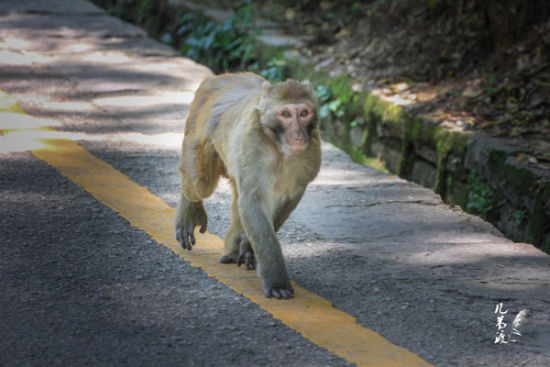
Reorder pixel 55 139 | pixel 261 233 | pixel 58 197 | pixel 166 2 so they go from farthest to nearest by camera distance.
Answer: pixel 166 2 < pixel 55 139 < pixel 58 197 < pixel 261 233

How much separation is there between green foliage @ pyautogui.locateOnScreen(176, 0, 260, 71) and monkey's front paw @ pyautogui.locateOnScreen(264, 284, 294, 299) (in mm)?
6700

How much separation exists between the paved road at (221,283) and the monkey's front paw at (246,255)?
0.70 feet

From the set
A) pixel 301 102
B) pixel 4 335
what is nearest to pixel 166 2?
pixel 301 102

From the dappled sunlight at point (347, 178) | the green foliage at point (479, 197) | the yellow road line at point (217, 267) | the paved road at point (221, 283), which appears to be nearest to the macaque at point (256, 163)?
the yellow road line at point (217, 267)

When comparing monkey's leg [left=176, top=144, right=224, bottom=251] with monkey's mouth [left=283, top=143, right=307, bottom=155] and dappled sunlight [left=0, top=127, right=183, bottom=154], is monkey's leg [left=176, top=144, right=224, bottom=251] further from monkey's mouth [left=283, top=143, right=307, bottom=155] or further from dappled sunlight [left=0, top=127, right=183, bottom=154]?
dappled sunlight [left=0, top=127, right=183, bottom=154]

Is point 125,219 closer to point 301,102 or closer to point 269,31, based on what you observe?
point 301,102

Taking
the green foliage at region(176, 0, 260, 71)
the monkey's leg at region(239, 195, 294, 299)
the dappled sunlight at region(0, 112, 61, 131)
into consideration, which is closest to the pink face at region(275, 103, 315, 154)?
the monkey's leg at region(239, 195, 294, 299)

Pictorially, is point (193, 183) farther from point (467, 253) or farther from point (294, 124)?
point (467, 253)

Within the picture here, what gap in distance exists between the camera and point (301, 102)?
13.9 feet

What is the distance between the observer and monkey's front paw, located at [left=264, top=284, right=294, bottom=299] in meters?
4.10

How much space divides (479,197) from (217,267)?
2585 millimetres

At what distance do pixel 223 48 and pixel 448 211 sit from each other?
6.03 metres

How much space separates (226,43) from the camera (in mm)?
10961

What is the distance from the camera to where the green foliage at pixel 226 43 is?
10.7 metres
